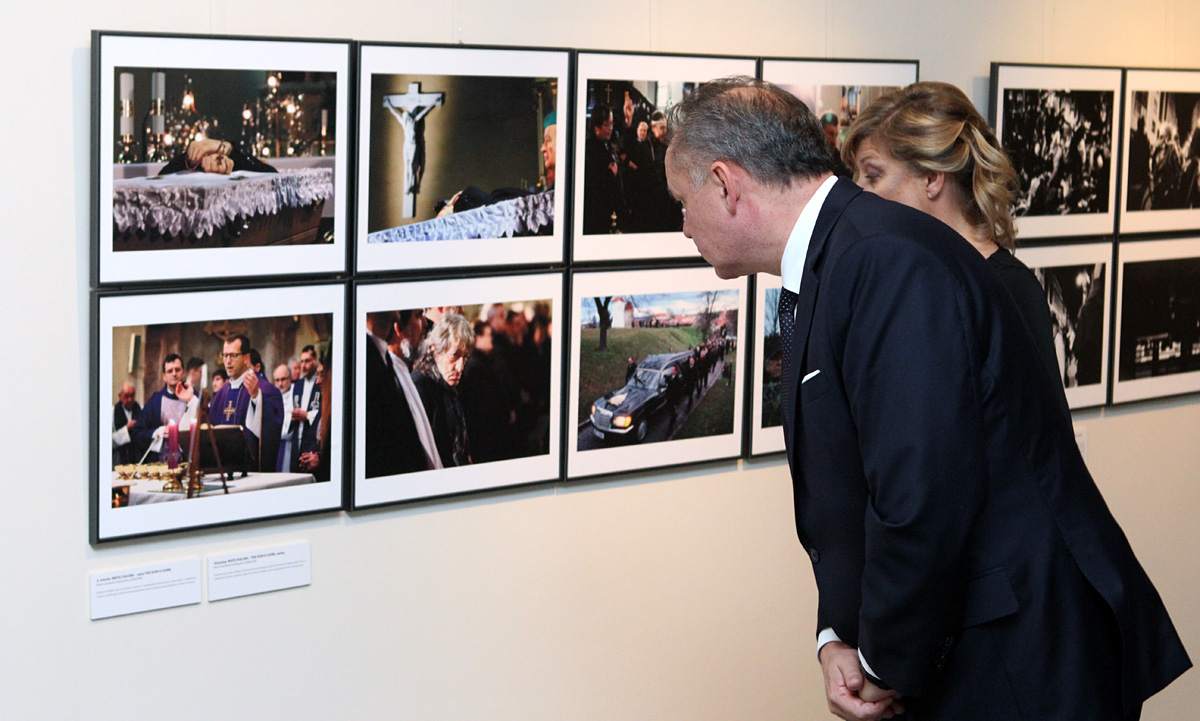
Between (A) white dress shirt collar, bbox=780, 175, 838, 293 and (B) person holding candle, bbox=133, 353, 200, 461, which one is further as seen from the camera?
(B) person holding candle, bbox=133, 353, 200, 461

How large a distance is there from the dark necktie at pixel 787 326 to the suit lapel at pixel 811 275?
0.02 m

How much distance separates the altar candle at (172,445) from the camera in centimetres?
262

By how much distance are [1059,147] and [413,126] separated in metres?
2.26

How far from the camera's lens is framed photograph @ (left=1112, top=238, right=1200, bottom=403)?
413cm

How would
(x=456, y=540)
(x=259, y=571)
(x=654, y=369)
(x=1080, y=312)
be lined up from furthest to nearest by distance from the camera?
(x=1080, y=312)
(x=654, y=369)
(x=456, y=540)
(x=259, y=571)

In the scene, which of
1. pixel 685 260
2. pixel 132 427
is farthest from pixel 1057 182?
pixel 132 427

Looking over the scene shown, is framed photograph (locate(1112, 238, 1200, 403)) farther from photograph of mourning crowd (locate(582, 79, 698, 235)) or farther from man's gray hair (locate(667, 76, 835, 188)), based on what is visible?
man's gray hair (locate(667, 76, 835, 188))

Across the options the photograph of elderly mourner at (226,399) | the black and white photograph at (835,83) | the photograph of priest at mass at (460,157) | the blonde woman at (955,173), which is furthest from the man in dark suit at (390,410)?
the black and white photograph at (835,83)

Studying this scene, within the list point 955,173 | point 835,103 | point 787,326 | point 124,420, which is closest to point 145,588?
point 124,420

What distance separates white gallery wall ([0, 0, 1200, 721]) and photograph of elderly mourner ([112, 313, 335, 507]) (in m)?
0.11

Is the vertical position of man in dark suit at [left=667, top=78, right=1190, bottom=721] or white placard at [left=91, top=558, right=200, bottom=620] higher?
man in dark suit at [left=667, top=78, right=1190, bottom=721]

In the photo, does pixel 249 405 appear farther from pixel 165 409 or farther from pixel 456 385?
pixel 456 385

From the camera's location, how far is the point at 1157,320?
166 inches

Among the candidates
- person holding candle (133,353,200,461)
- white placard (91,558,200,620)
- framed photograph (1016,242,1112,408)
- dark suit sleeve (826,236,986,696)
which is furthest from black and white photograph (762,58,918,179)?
white placard (91,558,200,620)
